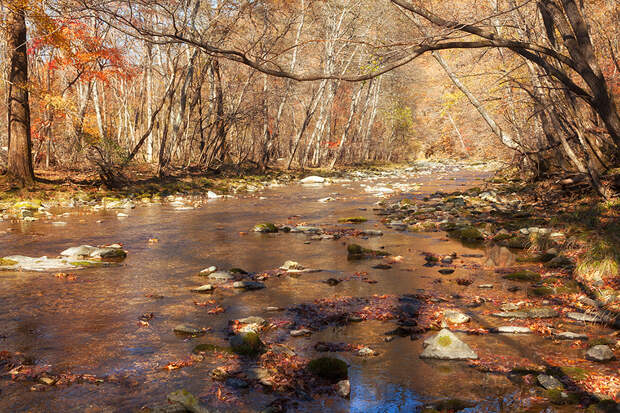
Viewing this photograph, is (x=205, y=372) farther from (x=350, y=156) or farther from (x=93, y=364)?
(x=350, y=156)

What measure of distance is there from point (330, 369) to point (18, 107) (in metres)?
13.8

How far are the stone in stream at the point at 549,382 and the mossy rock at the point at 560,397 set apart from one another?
0.06 metres

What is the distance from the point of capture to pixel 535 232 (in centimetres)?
838

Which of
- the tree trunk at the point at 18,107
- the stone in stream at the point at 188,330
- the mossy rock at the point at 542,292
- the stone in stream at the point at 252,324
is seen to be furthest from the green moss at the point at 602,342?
the tree trunk at the point at 18,107

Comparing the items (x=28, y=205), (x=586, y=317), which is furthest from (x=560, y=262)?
(x=28, y=205)

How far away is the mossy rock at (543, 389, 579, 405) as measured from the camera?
317cm

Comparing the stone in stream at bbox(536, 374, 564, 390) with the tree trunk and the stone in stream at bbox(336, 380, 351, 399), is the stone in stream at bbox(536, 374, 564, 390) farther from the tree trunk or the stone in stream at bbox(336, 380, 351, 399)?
the tree trunk

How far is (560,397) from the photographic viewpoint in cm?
320

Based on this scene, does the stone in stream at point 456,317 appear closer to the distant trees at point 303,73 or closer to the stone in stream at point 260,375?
the stone in stream at point 260,375

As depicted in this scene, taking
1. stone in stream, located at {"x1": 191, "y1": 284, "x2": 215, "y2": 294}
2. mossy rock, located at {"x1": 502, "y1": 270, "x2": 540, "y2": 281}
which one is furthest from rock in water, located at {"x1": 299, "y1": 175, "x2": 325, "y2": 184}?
stone in stream, located at {"x1": 191, "y1": 284, "x2": 215, "y2": 294}

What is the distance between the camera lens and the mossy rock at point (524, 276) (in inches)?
250

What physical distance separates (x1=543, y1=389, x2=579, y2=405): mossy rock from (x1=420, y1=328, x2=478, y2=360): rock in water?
69 centimetres

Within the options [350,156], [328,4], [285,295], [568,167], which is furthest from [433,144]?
[285,295]

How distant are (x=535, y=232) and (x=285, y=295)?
4969mm
